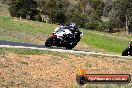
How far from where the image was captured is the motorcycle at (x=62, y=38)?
88.9 feet

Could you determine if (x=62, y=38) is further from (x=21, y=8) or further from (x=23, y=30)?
(x=21, y=8)

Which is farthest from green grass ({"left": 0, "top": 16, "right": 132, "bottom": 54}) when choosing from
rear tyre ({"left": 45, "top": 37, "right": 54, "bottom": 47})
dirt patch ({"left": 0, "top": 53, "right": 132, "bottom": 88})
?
dirt patch ({"left": 0, "top": 53, "right": 132, "bottom": 88})

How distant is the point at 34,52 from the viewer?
20328 mm

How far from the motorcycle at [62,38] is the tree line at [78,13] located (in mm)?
59551

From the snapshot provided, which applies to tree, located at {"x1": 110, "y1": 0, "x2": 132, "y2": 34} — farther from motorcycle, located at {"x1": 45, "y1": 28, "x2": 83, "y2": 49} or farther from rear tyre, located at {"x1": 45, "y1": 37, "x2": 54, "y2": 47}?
rear tyre, located at {"x1": 45, "y1": 37, "x2": 54, "y2": 47}

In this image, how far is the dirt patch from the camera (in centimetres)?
1502

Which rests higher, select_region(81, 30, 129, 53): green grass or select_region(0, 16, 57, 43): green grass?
select_region(0, 16, 57, 43): green grass

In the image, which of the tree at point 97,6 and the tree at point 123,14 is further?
the tree at point 97,6

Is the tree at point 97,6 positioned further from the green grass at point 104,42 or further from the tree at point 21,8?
the green grass at point 104,42

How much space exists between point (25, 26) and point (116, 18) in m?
46.8

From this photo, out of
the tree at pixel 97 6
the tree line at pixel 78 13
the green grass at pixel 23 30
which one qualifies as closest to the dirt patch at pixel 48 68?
the green grass at pixel 23 30

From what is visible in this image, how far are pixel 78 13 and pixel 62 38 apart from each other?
224 feet

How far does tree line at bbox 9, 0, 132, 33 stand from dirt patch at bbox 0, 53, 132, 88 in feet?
217

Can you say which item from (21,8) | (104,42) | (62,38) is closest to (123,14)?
(21,8)
